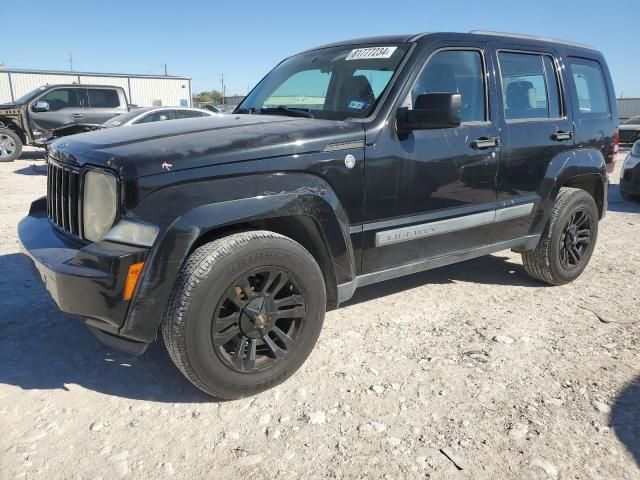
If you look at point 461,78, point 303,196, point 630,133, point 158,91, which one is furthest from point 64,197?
point 158,91

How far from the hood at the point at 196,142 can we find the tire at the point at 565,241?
7.25 ft

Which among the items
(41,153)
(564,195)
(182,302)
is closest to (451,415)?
(182,302)

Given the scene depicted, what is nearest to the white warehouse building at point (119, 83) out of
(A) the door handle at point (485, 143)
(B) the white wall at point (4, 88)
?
(B) the white wall at point (4, 88)

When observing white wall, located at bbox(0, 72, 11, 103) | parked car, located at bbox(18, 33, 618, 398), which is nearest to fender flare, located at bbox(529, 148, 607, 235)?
parked car, located at bbox(18, 33, 618, 398)

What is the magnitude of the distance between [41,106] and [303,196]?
1213 centimetres

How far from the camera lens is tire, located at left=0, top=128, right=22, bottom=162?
1272 cm

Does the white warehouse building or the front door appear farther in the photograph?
the white warehouse building

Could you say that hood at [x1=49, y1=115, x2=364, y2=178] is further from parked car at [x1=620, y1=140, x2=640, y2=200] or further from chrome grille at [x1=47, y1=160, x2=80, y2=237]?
parked car at [x1=620, y1=140, x2=640, y2=200]

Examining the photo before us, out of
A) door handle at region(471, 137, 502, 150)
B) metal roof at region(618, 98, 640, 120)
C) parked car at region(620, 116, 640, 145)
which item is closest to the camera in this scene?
door handle at region(471, 137, 502, 150)

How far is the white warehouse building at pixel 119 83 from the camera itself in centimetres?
2875

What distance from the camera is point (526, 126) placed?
12.4ft

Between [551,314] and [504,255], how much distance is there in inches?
66.0

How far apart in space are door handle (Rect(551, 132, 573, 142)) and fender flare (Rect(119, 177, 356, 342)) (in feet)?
7.65

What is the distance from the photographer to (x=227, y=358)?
8.36ft
